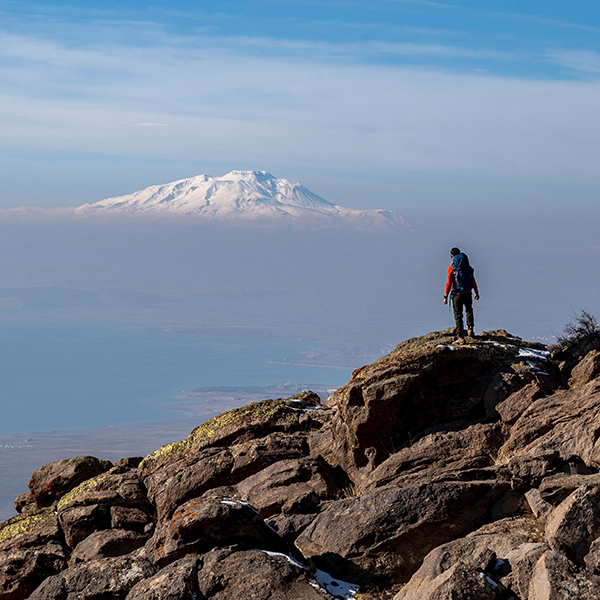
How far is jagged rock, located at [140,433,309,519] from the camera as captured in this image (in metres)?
21.2

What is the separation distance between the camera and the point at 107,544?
19312mm

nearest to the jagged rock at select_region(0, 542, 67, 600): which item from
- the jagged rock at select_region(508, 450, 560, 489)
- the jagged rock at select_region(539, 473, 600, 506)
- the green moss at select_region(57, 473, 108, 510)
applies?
the green moss at select_region(57, 473, 108, 510)

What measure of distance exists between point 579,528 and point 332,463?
966cm

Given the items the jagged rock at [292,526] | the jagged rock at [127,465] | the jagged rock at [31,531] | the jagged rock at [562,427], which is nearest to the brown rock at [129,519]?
the jagged rock at [31,531]

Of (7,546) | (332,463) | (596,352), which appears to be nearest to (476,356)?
(596,352)

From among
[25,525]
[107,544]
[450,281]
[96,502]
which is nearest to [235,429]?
[96,502]

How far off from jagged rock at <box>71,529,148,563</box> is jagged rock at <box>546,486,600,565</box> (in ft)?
39.3

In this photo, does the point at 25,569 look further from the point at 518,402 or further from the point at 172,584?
the point at 518,402

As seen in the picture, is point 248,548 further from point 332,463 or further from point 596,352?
point 596,352

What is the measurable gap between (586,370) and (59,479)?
18.8 m

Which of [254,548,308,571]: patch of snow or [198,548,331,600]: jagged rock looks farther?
[254,548,308,571]: patch of snow

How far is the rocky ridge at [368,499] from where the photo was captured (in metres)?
13.8

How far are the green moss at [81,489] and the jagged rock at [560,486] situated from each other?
15114mm

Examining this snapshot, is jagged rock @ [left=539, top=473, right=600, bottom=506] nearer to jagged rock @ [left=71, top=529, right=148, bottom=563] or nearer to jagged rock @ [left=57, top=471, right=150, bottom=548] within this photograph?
jagged rock @ [left=71, top=529, right=148, bottom=563]
